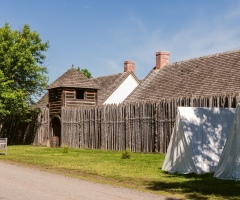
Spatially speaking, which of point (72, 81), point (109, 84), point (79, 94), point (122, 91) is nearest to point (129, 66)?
point (109, 84)

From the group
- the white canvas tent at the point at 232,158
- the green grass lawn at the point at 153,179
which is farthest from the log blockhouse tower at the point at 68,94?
the white canvas tent at the point at 232,158

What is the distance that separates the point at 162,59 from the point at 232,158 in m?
23.4

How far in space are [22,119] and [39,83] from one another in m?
3.48

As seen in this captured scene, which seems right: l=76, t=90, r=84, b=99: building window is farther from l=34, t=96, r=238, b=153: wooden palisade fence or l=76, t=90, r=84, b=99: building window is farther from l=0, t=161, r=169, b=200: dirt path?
l=0, t=161, r=169, b=200: dirt path

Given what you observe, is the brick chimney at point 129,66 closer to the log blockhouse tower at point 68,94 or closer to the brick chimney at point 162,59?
the brick chimney at point 162,59

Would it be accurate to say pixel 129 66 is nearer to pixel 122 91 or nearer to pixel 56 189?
pixel 122 91

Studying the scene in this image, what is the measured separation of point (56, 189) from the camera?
1062cm

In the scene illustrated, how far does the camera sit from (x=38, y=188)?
1077 centimetres

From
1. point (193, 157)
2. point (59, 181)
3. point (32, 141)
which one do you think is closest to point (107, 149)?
point (32, 141)

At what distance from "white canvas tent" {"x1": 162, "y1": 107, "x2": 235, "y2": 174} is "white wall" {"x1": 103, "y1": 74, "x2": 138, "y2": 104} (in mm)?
24479

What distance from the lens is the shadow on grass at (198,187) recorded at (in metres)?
10.2

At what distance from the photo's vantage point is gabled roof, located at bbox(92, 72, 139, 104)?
40250 millimetres

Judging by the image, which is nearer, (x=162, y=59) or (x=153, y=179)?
(x=153, y=179)

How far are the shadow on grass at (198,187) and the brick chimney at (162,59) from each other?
2253cm
